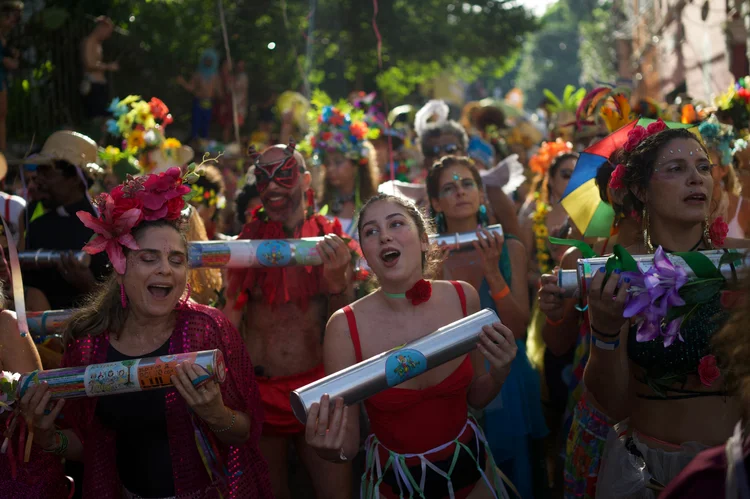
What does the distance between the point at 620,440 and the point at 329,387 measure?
1.25 meters

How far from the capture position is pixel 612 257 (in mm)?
2674

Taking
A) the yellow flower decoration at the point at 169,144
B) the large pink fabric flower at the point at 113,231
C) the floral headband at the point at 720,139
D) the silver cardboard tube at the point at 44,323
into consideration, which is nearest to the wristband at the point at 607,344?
the large pink fabric flower at the point at 113,231

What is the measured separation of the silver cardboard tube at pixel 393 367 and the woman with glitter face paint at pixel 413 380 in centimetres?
7

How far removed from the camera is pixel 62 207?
523cm

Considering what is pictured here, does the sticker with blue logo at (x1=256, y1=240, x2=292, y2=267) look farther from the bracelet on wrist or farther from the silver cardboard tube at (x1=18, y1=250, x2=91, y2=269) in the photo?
the bracelet on wrist

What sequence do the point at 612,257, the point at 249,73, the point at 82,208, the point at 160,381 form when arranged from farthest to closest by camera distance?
the point at 249,73 → the point at 82,208 → the point at 160,381 → the point at 612,257

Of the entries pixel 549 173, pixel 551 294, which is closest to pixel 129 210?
pixel 551 294

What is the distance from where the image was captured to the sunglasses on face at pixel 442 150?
656 centimetres

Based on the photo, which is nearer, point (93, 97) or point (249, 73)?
point (93, 97)

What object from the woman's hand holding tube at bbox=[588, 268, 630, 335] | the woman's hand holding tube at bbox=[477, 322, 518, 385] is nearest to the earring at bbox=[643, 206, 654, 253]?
the woman's hand holding tube at bbox=[588, 268, 630, 335]

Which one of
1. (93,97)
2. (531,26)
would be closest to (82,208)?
(93,97)

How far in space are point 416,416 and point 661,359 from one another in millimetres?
956

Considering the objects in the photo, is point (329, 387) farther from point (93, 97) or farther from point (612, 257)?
point (93, 97)

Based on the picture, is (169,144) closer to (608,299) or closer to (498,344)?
(498,344)
